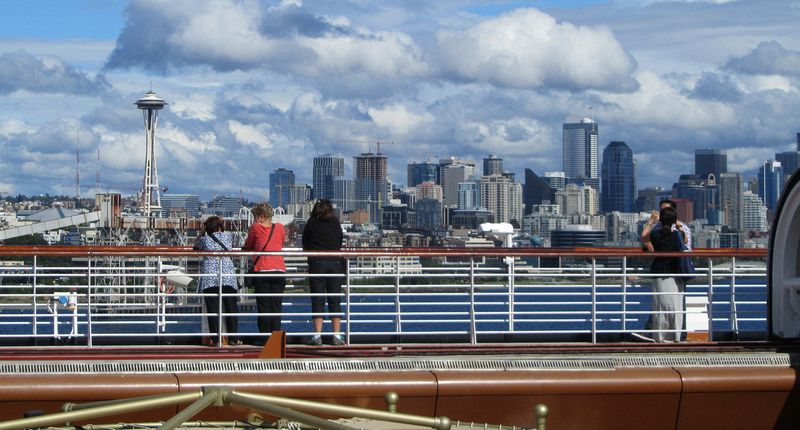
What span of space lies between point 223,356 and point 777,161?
13587 centimetres

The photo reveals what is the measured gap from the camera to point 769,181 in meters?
172

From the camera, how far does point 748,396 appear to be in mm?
10227

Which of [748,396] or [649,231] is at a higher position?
[649,231]

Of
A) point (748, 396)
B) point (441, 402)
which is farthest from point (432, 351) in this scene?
point (748, 396)

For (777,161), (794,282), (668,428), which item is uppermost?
(777,161)

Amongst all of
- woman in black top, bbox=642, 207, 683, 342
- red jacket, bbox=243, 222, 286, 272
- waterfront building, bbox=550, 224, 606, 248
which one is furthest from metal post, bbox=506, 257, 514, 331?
waterfront building, bbox=550, 224, 606, 248

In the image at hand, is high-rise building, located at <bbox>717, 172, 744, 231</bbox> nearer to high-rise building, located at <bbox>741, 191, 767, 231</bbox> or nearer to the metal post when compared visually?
high-rise building, located at <bbox>741, 191, 767, 231</bbox>

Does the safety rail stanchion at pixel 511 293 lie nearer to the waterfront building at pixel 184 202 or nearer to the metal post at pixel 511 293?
the metal post at pixel 511 293

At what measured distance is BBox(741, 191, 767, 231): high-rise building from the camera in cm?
14825

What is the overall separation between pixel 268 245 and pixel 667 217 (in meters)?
4.62

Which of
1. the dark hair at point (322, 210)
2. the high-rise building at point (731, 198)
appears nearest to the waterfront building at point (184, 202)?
the high-rise building at point (731, 198)

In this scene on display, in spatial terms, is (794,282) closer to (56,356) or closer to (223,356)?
(223,356)

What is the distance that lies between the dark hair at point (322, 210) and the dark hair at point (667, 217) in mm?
3832

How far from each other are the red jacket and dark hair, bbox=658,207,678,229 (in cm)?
441
